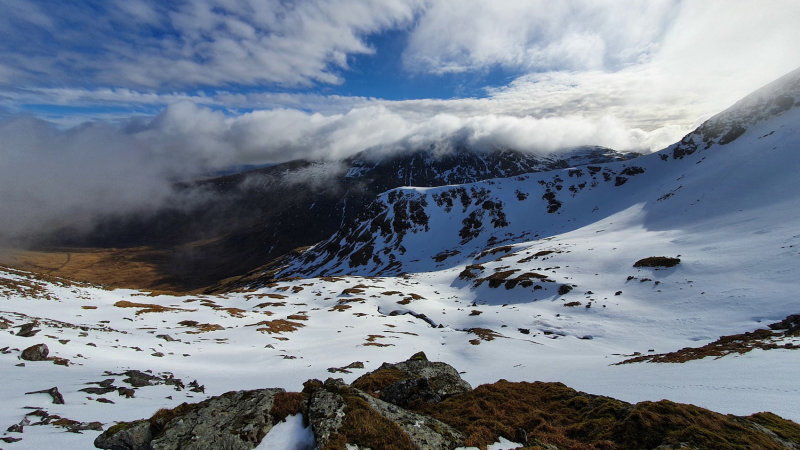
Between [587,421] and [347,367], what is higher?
Answer: [587,421]

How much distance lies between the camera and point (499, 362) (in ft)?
96.8

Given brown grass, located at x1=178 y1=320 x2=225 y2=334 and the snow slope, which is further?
brown grass, located at x1=178 y1=320 x2=225 y2=334

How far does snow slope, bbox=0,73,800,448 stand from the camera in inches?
618

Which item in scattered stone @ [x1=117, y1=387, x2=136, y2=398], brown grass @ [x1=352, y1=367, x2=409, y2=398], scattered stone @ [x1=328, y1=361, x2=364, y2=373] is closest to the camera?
scattered stone @ [x1=117, y1=387, x2=136, y2=398]

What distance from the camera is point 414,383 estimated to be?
1423 cm

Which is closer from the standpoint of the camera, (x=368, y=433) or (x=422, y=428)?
(x=368, y=433)

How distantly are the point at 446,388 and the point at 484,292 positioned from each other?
56.7 meters

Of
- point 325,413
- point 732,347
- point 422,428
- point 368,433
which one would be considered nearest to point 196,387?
point 325,413

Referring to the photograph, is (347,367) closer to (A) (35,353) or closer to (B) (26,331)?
(A) (35,353)

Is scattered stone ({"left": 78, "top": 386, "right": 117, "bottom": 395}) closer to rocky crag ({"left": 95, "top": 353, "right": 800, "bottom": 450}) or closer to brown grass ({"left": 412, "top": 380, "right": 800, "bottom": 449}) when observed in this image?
rocky crag ({"left": 95, "top": 353, "right": 800, "bottom": 450})

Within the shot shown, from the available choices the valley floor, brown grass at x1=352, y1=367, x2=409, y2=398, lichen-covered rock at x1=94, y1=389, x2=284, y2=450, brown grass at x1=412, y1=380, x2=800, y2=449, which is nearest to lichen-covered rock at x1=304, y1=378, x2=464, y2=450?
brown grass at x1=412, y1=380, x2=800, y2=449

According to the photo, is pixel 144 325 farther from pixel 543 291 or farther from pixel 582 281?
pixel 582 281

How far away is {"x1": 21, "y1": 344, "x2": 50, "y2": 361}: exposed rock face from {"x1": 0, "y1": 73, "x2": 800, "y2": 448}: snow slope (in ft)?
1.86

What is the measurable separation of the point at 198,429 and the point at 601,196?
578 feet
